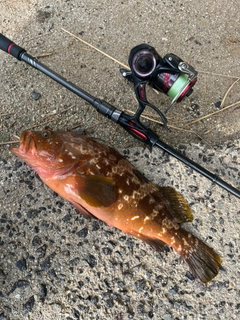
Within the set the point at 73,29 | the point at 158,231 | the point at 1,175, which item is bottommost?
the point at 1,175

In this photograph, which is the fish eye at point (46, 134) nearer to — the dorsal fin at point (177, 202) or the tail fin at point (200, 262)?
the dorsal fin at point (177, 202)

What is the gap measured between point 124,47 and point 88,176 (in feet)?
5.23

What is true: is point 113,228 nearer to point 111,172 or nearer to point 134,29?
point 111,172

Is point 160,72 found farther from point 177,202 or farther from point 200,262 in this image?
point 200,262

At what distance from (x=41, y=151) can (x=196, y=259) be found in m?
1.37

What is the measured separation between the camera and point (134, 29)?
3.44m

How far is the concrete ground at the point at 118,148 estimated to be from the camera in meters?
2.51

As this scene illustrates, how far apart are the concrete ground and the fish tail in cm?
11

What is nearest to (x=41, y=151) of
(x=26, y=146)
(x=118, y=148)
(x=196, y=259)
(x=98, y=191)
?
(x=26, y=146)

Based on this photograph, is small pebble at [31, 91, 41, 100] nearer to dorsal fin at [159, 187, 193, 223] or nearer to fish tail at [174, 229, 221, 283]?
dorsal fin at [159, 187, 193, 223]

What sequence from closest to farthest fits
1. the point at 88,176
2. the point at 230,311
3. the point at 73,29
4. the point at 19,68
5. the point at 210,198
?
the point at 88,176 → the point at 230,311 → the point at 210,198 → the point at 19,68 → the point at 73,29

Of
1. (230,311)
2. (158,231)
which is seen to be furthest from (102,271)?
(230,311)

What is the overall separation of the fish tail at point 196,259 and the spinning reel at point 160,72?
896 millimetres

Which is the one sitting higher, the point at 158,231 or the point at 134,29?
the point at 134,29
